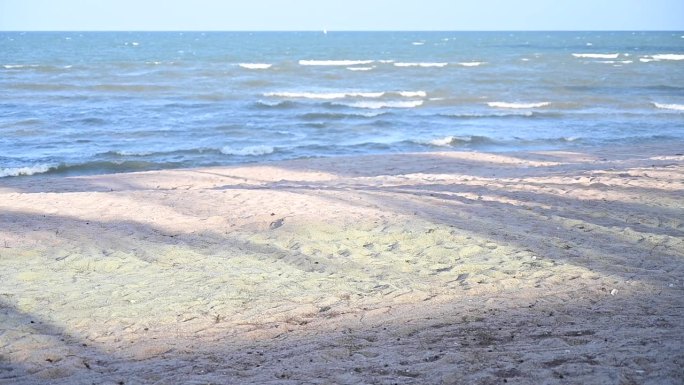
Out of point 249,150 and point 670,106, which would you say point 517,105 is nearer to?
point 670,106

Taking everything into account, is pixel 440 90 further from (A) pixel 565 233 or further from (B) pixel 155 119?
(A) pixel 565 233

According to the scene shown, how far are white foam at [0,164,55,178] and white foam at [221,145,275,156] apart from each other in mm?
3647

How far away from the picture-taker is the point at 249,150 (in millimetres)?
16219

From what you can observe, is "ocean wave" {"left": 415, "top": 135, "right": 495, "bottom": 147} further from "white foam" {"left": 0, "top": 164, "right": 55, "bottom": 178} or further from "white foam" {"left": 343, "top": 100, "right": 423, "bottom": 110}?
"white foam" {"left": 0, "top": 164, "right": 55, "bottom": 178}

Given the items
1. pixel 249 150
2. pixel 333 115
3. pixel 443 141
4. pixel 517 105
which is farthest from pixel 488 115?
pixel 249 150

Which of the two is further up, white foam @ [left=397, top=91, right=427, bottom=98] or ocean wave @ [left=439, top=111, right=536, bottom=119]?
ocean wave @ [left=439, top=111, right=536, bottom=119]

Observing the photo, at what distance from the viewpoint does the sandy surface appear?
13.9ft

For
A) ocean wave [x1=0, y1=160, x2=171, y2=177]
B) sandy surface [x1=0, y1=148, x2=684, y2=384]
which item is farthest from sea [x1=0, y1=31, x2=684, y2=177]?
sandy surface [x1=0, y1=148, x2=684, y2=384]

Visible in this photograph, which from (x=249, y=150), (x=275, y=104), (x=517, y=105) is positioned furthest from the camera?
(x=517, y=105)

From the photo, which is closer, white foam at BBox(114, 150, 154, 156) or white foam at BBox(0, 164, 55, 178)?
white foam at BBox(0, 164, 55, 178)

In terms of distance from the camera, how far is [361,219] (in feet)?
25.2

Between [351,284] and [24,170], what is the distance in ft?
32.8

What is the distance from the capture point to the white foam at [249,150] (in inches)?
631

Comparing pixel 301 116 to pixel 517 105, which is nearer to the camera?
pixel 301 116
